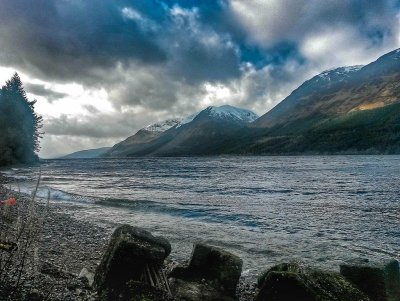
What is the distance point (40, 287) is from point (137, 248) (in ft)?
7.51

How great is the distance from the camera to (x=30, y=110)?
4678 inches

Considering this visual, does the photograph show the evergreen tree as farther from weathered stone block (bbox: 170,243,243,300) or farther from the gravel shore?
weathered stone block (bbox: 170,243,243,300)

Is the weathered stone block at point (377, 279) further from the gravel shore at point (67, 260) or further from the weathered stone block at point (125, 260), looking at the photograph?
the weathered stone block at point (125, 260)

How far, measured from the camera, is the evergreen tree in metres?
98.6

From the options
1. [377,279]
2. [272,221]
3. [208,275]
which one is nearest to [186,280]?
[208,275]

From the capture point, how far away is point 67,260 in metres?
11.9

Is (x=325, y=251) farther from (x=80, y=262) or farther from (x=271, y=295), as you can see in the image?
(x=80, y=262)

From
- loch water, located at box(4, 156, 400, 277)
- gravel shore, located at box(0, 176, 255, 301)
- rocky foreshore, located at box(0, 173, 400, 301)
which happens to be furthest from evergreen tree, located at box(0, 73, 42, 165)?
rocky foreshore, located at box(0, 173, 400, 301)

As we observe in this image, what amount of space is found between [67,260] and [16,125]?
10512 centimetres

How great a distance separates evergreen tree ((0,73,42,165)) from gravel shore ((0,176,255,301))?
87208 mm

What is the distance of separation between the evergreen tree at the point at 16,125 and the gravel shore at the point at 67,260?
286 ft

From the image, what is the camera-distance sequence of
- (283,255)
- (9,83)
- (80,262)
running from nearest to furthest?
(80,262) → (283,255) → (9,83)

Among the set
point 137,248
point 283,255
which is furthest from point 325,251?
point 137,248

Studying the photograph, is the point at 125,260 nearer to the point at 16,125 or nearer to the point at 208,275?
the point at 208,275
